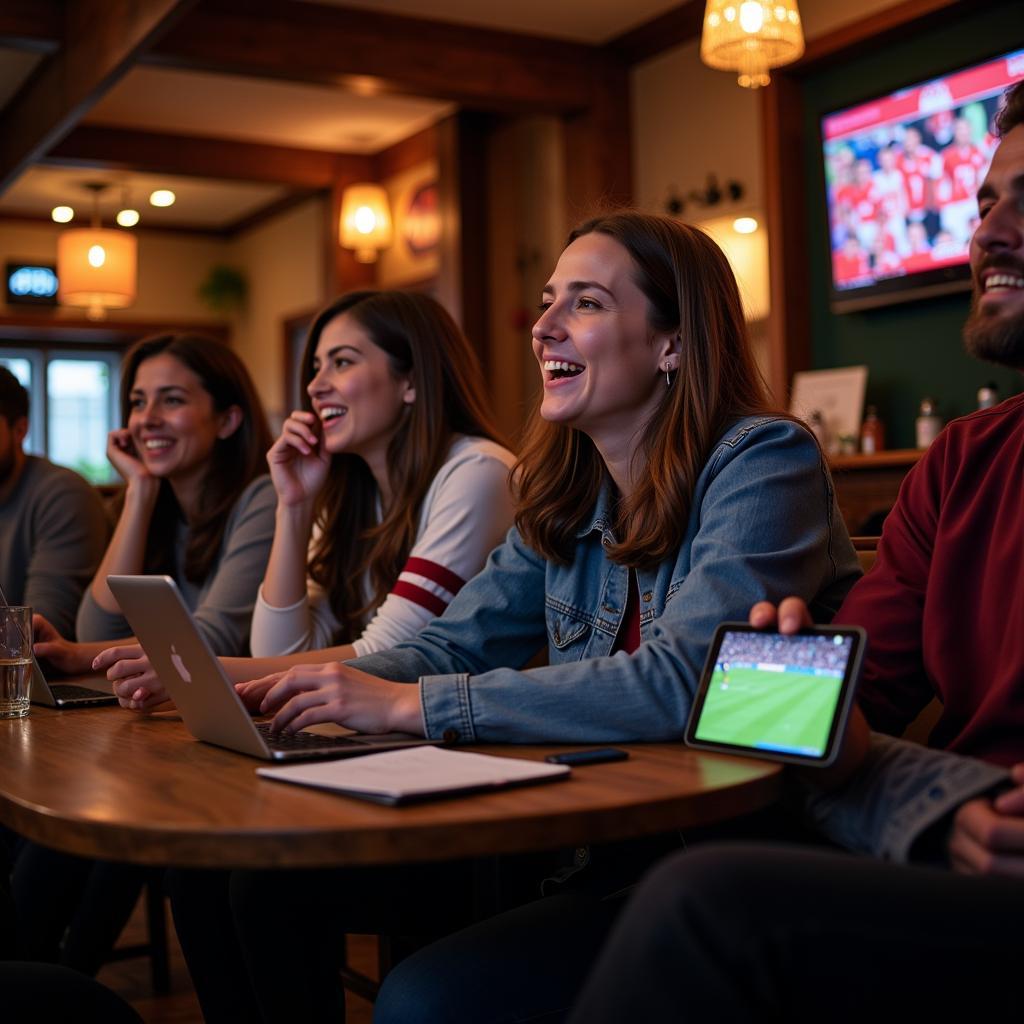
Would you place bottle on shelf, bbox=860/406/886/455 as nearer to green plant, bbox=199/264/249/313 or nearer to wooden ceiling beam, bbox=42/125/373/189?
wooden ceiling beam, bbox=42/125/373/189

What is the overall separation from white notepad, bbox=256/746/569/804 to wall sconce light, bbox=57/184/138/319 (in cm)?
714

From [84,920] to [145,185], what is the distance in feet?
23.2

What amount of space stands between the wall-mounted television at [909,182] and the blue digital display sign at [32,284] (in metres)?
6.29

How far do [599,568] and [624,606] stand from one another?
0.26 feet

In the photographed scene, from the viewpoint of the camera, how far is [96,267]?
25.4 feet

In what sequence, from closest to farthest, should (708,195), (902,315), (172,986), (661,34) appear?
(172,986), (902,315), (708,195), (661,34)

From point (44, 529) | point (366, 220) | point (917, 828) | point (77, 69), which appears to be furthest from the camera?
point (366, 220)

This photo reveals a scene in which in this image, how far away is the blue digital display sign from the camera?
9.20 meters

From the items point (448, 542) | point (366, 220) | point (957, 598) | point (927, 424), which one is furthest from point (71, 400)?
point (957, 598)

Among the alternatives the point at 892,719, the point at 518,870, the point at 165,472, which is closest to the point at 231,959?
the point at 518,870

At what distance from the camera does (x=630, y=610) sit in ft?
5.15

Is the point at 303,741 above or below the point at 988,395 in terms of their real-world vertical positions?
below

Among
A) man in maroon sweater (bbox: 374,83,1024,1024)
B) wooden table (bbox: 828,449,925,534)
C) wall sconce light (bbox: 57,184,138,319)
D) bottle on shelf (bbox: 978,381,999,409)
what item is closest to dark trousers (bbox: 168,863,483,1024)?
man in maroon sweater (bbox: 374,83,1024,1024)

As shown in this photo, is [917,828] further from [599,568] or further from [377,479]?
[377,479]
